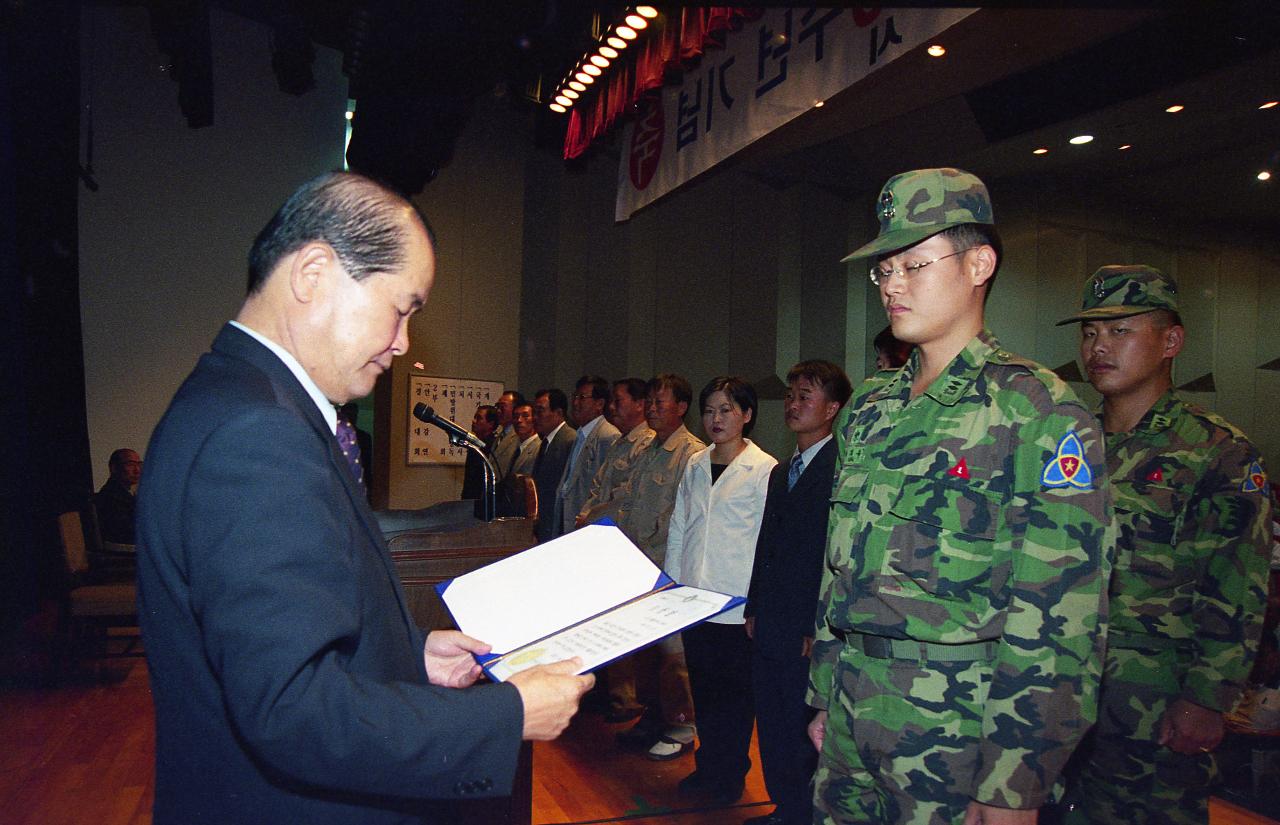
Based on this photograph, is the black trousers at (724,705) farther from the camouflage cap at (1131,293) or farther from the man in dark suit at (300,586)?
the man in dark suit at (300,586)

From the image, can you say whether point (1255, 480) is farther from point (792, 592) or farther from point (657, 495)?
point (657, 495)

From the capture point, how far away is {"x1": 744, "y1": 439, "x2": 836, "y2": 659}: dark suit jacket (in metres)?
2.57

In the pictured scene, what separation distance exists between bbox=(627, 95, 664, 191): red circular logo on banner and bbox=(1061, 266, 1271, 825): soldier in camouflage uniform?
3.22m

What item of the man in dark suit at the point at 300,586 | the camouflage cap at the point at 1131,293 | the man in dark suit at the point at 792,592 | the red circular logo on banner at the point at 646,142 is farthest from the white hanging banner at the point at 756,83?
the man in dark suit at the point at 300,586

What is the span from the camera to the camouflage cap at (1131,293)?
1.99 metres

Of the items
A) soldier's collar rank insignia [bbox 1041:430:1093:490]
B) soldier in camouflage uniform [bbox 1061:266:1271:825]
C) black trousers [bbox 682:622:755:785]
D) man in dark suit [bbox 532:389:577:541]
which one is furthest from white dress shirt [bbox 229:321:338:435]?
man in dark suit [bbox 532:389:577:541]

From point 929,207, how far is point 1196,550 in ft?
3.65

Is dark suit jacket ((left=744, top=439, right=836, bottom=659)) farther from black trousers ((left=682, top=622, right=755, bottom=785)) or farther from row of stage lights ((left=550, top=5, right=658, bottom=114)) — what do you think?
row of stage lights ((left=550, top=5, right=658, bottom=114))

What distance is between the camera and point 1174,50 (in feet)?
12.8

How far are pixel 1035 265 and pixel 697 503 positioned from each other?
17.6 ft

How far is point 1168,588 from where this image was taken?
1878 mm

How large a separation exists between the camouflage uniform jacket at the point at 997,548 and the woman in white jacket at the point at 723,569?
64.3 inches

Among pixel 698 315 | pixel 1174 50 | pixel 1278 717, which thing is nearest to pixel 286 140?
pixel 698 315

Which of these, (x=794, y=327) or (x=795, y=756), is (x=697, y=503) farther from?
(x=794, y=327)
